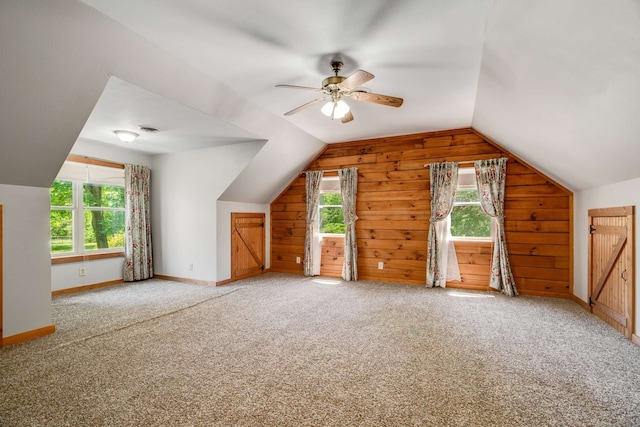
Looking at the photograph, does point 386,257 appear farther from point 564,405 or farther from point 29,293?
point 29,293

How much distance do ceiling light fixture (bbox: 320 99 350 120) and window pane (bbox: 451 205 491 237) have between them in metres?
2.97

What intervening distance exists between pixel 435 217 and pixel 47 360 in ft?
16.4

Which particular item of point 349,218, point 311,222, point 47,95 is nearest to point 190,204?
point 311,222

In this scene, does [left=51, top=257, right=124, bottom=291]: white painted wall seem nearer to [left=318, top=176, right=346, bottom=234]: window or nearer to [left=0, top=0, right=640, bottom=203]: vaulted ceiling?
[left=0, top=0, right=640, bottom=203]: vaulted ceiling

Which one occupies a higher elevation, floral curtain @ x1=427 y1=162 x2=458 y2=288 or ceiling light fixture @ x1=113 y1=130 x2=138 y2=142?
ceiling light fixture @ x1=113 y1=130 x2=138 y2=142

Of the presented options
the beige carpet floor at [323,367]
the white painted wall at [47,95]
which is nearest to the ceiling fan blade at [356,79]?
the white painted wall at [47,95]

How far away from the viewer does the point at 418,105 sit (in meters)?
3.88

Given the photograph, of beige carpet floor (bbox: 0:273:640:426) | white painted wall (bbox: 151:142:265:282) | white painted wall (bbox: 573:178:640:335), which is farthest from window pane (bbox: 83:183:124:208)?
white painted wall (bbox: 573:178:640:335)

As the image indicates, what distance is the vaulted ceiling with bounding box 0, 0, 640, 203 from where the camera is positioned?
6.31ft

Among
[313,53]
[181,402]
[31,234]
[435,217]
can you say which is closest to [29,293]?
[31,234]

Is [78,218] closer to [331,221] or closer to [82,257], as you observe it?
[82,257]

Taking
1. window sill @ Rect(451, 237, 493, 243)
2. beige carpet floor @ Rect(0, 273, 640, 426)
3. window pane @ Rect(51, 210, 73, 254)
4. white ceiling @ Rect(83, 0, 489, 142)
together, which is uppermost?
white ceiling @ Rect(83, 0, 489, 142)

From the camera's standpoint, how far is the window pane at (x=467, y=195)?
4.96m

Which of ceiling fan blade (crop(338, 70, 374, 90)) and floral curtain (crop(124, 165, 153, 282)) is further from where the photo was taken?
floral curtain (crop(124, 165, 153, 282))
